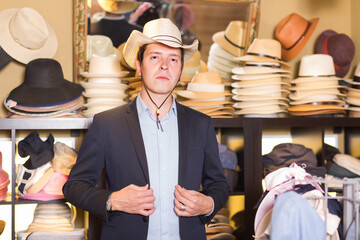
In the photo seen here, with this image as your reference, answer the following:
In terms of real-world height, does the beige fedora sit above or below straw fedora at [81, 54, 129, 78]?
above

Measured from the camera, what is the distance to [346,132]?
381 centimetres

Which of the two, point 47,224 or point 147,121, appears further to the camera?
point 47,224

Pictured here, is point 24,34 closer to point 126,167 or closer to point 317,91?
point 126,167

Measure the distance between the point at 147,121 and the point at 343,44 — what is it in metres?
2.14

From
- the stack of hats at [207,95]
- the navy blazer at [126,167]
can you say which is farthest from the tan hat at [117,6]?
the navy blazer at [126,167]

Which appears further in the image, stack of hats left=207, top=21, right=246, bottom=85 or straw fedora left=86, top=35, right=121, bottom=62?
stack of hats left=207, top=21, right=246, bottom=85

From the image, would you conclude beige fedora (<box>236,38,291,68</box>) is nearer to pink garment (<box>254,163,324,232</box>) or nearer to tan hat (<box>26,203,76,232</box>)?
pink garment (<box>254,163,324,232</box>)

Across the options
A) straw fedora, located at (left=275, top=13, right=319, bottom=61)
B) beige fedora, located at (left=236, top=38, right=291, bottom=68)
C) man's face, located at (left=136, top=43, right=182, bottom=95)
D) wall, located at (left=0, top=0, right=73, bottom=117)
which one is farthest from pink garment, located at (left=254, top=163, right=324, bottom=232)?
wall, located at (left=0, top=0, right=73, bottom=117)

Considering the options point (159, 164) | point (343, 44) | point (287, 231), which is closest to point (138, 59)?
point (159, 164)

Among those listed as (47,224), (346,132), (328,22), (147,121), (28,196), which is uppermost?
(328,22)

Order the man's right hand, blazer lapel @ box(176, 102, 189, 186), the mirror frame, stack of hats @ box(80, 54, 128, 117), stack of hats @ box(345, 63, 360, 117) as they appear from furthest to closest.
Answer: stack of hats @ box(345, 63, 360, 117) < the mirror frame < stack of hats @ box(80, 54, 128, 117) < blazer lapel @ box(176, 102, 189, 186) < the man's right hand

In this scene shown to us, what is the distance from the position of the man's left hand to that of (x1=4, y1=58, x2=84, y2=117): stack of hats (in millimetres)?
1216

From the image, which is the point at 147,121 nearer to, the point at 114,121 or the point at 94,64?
the point at 114,121

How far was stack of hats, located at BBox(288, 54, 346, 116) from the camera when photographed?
324cm
